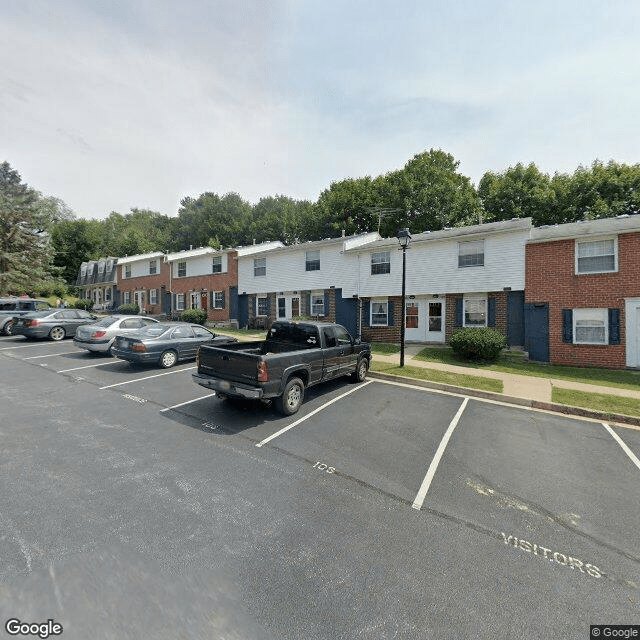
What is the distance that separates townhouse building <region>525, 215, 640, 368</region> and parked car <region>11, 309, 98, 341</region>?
72.4 ft

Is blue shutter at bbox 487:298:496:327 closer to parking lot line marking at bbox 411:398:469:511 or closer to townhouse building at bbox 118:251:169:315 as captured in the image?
parking lot line marking at bbox 411:398:469:511

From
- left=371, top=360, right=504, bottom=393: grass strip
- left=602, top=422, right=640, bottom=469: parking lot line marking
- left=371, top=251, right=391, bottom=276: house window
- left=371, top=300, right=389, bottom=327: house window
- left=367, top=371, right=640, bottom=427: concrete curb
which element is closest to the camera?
left=602, top=422, right=640, bottom=469: parking lot line marking

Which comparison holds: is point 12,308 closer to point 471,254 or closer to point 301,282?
point 301,282

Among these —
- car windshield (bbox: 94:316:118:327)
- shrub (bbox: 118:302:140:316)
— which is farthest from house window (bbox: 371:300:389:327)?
shrub (bbox: 118:302:140:316)

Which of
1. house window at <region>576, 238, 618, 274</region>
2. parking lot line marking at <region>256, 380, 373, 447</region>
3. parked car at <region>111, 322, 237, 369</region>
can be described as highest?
house window at <region>576, 238, 618, 274</region>

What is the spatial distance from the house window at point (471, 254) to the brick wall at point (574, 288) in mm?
2012

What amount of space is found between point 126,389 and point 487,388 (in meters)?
9.95

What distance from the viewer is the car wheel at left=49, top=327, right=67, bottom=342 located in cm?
1514

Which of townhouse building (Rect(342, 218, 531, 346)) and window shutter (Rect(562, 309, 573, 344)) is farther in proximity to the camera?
townhouse building (Rect(342, 218, 531, 346))

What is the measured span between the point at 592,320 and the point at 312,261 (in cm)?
1499

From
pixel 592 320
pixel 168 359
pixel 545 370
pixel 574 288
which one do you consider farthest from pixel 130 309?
pixel 592 320

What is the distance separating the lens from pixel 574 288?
12.9 metres

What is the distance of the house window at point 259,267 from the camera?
2342 cm

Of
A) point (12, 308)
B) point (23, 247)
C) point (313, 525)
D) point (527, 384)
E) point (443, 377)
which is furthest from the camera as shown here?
point (23, 247)
